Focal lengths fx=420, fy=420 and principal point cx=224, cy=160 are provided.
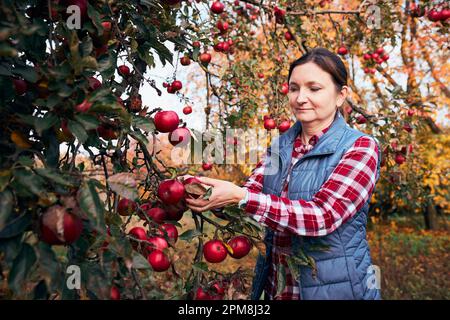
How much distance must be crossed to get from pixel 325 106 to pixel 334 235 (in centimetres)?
46

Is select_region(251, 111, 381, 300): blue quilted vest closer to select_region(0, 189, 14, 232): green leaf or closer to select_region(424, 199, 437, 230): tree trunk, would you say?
select_region(0, 189, 14, 232): green leaf

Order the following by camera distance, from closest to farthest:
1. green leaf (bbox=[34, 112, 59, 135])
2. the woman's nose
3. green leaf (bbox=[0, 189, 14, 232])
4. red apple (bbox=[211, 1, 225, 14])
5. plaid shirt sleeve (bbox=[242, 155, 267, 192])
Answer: green leaf (bbox=[0, 189, 14, 232])
green leaf (bbox=[34, 112, 59, 135])
the woman's nose
plaid shirt sleeve (bbox=[242, 155, 267, 192])
red apple (bbox=[211, 1, 225, 14])

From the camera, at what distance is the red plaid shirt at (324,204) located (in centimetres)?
127

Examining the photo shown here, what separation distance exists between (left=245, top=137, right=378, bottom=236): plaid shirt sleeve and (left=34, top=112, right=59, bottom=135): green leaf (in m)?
0.60

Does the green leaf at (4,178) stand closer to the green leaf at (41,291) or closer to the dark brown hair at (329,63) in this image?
the green leaf at (41,291)

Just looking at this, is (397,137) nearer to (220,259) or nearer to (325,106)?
(325,106)

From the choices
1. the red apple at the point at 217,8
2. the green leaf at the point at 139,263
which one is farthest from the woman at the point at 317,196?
the red apple at the point at 217,8

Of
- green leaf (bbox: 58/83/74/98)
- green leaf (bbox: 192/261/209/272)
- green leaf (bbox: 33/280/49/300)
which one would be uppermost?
green leaf (bbox: 58/83/74/98)

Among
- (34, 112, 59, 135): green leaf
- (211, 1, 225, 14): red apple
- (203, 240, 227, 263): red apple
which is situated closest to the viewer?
(34, 112, 59, 135): green leaf

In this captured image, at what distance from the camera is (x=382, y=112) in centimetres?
344

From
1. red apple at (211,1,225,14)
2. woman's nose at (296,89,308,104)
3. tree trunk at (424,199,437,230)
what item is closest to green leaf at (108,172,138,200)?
woman's nose at (296,89,308,104)

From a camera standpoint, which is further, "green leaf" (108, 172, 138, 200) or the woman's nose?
the woman's nose

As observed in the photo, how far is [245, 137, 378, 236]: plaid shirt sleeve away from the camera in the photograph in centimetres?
127

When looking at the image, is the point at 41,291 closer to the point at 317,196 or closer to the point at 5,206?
the point at 5,206
